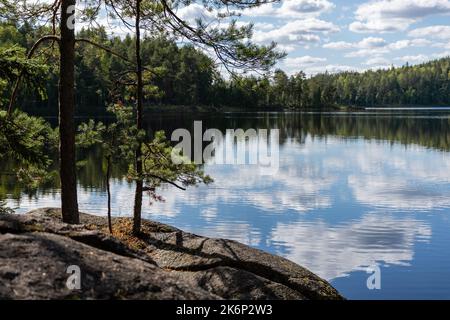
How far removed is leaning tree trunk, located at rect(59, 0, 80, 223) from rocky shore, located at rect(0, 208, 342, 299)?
2315 millimetres

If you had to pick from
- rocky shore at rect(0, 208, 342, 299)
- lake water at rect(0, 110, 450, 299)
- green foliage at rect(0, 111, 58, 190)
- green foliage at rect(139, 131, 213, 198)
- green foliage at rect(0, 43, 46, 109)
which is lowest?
lake water at rect(0, 110, 450, 299)

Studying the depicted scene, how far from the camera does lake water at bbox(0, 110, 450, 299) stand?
58.9ft

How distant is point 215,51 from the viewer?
1433cm

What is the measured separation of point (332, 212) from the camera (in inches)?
1067

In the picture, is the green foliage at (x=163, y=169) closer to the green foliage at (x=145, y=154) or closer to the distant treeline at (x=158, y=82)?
the green foliage at (x=145, y=154)

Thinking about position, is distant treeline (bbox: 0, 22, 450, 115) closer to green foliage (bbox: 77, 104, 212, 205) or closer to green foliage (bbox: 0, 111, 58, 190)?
green foliage (bbox: 0, 111, 58, 190)

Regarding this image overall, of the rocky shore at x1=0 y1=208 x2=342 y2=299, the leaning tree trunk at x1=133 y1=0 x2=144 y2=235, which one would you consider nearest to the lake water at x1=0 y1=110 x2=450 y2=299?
the rocky shore at x1=0 y1=208 x2=342 y2=299

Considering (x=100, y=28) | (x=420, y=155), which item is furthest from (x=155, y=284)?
(x=420, y=155)

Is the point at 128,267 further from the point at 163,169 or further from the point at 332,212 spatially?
the point at 332,212

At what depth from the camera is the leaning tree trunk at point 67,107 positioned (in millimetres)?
12664

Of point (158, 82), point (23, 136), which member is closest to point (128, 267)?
point (23, 136)

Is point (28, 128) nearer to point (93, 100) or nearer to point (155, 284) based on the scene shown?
point (155, 284)

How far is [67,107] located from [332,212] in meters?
17.5

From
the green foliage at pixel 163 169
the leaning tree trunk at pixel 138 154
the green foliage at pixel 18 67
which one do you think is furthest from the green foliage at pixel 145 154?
the green foliage at pixel 18 67
